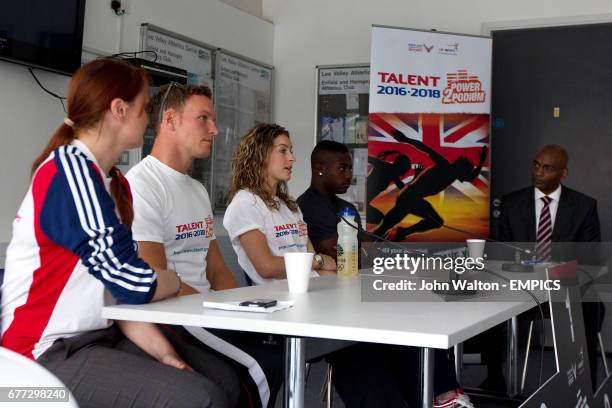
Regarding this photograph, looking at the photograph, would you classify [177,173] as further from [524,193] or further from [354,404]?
[524,193]

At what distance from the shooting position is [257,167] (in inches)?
122

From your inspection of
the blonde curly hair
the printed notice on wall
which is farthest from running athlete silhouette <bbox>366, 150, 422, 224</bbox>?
the blonde curly hair

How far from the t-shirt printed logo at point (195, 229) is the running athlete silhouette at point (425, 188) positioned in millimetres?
2663

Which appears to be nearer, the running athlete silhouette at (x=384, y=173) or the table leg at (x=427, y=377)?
the table leg at (x=427, y=377)

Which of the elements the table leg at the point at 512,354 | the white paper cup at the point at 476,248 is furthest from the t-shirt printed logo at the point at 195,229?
the table leg at the point at 512,354

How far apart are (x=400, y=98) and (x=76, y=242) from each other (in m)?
3.73

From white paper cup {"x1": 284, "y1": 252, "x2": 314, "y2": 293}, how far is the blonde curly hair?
0.88 meters

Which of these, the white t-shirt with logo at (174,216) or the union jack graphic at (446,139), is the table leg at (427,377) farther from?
the union jack graphic at (446,139)

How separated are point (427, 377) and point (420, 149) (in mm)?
3399

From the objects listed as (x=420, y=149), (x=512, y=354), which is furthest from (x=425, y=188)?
(x=512, y=354)

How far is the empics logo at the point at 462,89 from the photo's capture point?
509 cm

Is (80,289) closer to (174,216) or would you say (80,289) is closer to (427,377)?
(174,216)

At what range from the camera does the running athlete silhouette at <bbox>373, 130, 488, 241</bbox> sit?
5.08 metres

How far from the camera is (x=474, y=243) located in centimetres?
338
